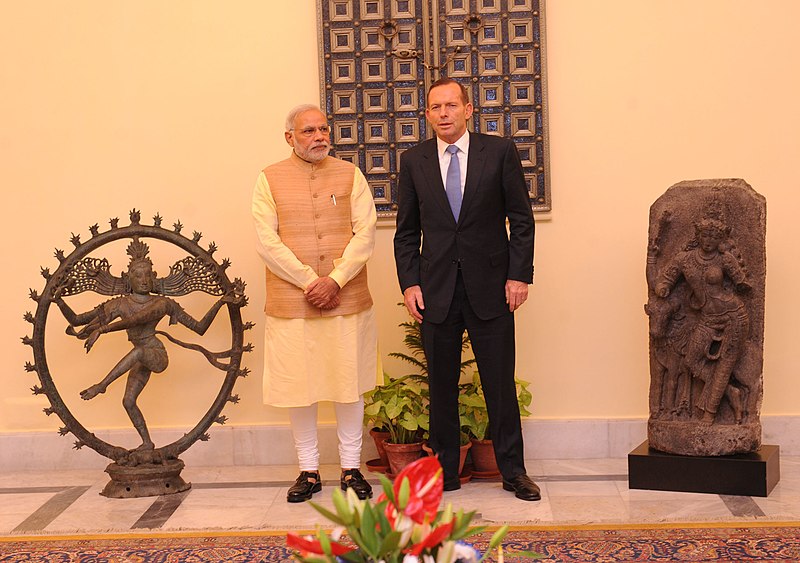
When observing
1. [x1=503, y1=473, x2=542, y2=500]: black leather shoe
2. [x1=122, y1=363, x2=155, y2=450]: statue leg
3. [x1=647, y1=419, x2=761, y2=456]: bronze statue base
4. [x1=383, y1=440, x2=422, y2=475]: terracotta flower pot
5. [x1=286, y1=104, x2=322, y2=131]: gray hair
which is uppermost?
[x1=286, y1=104, x2=322, y2=131]: gray hair

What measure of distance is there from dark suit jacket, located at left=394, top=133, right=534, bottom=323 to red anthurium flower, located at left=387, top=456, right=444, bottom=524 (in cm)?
258

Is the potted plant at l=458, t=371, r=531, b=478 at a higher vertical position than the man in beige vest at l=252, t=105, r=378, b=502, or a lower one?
lower

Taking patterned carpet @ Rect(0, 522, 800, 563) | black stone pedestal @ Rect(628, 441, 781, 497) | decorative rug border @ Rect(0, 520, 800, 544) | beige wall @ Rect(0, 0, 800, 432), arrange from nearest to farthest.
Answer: patterned carpet @ Rect(0, 522, 800, 563)
decorative rug border @ Rect(0, 520, 800, 544)
black stone pedestal @ Rect(628, 441, 781, 497)
beige wall @ Rect(0, 0, 800, 432)

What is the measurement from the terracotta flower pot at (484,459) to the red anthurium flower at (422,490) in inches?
119

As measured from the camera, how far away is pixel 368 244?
14.6ft

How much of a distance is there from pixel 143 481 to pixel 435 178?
1788mm

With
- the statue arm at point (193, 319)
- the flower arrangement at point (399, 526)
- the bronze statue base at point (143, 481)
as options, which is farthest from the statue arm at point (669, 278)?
the flower arrangement at point (399, 526)

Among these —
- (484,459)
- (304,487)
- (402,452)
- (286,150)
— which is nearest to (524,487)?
(484,459)

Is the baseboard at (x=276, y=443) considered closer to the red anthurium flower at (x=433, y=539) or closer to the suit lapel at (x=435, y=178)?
the suit lapel at (x=435, y=178)

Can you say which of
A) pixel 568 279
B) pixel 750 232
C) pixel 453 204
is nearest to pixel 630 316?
pixel 568 279

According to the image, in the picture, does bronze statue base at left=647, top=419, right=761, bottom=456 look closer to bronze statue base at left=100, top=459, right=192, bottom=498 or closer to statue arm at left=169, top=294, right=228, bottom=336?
statue arm at left=169, top=294, right=228, bottom=336

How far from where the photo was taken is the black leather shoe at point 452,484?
4.47 metres

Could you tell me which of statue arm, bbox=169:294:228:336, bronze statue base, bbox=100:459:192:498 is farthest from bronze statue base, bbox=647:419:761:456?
bronze statue base, bbox=100:459:192:498

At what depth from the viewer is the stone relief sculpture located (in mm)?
4281
